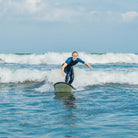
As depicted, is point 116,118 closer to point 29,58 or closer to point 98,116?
point 98,116

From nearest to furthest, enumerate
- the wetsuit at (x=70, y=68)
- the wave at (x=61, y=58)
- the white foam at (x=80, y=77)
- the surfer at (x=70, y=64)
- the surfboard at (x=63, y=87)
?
the surfer at (x=70, y=64), the wetsuit at (x=70, y=68), the surfboard at (x=63, y=87), the white foam at (x=80, y=77), the wave at (x=61, y=58)

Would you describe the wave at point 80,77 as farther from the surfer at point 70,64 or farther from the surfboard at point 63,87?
the surfboard at point 63,87

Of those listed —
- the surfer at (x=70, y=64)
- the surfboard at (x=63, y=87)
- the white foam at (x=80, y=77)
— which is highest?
the white foam at (x=80, y=77)

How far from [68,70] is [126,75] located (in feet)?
20.6

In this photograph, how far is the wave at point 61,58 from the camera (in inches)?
1596

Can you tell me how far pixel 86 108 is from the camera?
8.80 meters

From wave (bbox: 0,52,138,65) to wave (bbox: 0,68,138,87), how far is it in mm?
19858

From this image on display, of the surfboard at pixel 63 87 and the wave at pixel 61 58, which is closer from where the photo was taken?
the surfboard at pixel 63 87

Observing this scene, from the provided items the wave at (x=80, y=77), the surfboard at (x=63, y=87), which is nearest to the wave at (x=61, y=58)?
the wave at (x=80, y=77)

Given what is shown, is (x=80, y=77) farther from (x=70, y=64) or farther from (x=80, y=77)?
(x=70, y=64)

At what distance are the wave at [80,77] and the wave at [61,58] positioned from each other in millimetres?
19858

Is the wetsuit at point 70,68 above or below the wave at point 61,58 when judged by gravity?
below

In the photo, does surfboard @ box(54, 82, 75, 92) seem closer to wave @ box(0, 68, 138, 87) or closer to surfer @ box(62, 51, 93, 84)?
surfer @ box(62, 51, 93, 84)

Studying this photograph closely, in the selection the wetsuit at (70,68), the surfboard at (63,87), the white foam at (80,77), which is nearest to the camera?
the wetsuit at (70,68)
